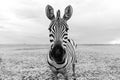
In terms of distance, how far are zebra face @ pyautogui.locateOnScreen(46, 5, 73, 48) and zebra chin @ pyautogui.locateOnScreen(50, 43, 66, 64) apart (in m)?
0.17

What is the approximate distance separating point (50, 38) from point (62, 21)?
0.80 m

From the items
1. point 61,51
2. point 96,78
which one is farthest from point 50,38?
point 96,78

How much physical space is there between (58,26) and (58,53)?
1.06m

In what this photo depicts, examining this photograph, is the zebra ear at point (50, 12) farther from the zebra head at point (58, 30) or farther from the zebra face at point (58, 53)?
the zebra face at point (58, 53)

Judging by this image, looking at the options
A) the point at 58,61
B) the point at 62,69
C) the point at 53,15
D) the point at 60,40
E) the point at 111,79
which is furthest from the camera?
the point at 111,79

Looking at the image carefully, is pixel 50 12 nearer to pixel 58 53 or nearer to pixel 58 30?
pixel 58 30

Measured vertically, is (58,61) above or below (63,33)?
below

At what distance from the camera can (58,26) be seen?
5.23 meters

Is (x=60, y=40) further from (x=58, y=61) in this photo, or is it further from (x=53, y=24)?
(x=58, y=61)

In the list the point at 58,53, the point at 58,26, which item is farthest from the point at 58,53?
the point at 58,26

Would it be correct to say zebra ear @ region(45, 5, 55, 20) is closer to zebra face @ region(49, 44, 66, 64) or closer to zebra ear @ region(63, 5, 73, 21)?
zebra ear @ region(63, 5, 73, 21)

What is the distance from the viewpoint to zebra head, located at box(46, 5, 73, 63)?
17.0 feet

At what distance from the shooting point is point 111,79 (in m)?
10.8

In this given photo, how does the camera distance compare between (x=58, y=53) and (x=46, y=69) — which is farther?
(x=46, y=69)
